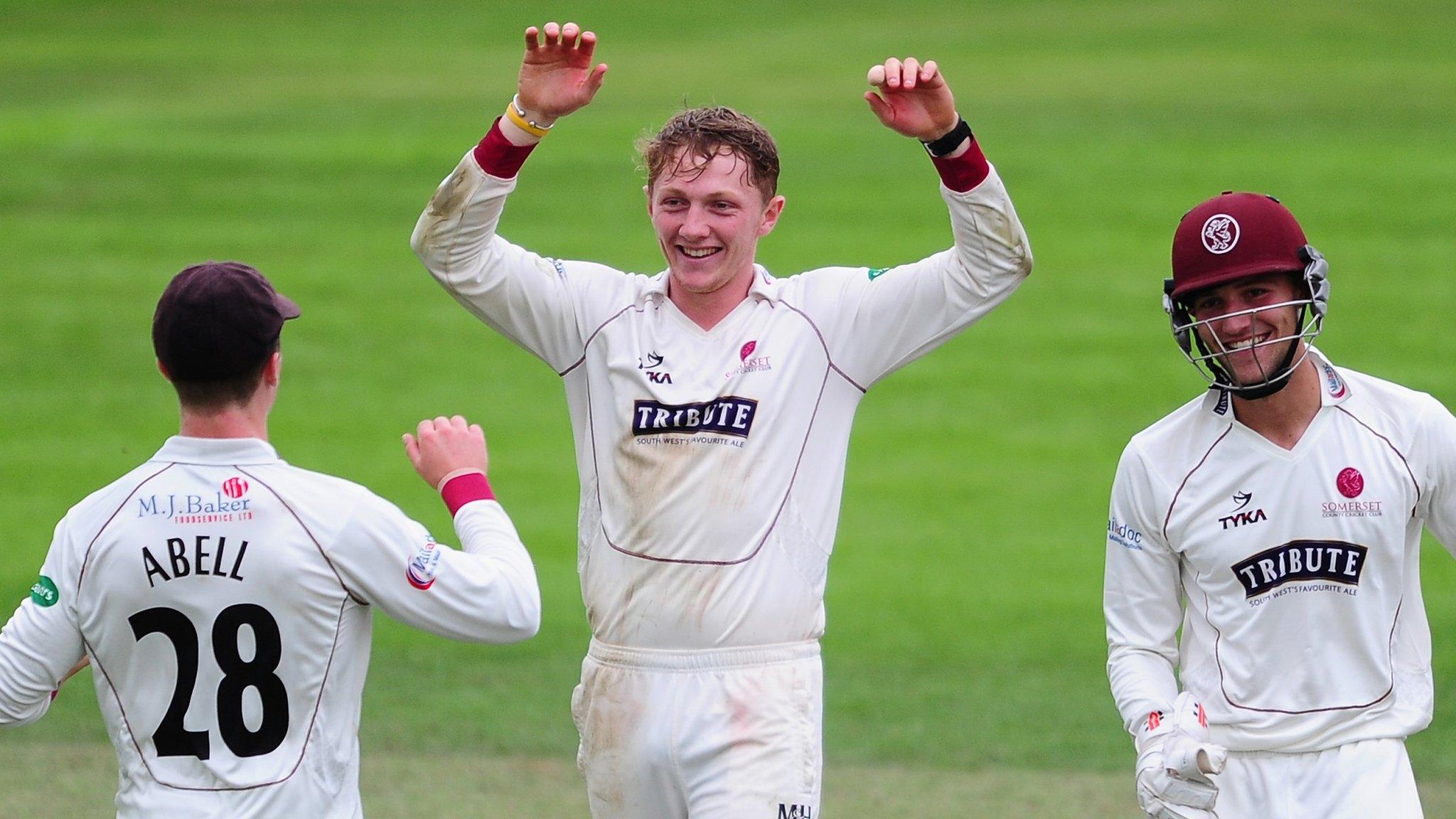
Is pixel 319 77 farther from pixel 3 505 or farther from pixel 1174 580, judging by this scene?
pixel 1174 580

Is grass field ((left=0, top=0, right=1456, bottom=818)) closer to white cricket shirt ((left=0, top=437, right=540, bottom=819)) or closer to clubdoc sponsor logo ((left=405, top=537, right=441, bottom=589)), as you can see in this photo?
white cricket shirt ((left=0, top=437, right=540, bottom=819))

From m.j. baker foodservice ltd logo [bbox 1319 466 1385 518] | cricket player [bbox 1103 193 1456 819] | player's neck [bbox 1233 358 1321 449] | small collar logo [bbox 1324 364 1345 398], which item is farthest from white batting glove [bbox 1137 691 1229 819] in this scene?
small collar logo [bbox 1324 364 1345 398]

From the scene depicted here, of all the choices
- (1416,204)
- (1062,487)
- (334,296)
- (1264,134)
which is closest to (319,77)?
(334,296)

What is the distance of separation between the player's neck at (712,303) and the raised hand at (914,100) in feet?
1.73

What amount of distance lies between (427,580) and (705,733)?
85 centimetres

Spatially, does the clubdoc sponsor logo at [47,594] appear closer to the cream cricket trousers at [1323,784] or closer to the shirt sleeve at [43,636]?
the shirt sleeve at [43,636]

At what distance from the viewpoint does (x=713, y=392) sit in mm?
4395

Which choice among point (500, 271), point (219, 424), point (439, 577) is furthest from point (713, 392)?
point (219, 424)

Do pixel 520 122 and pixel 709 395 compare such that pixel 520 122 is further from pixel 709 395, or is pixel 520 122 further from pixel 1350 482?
pixel 1350 482

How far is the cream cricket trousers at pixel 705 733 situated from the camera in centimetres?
422

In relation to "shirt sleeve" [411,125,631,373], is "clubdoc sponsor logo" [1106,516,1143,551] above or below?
below

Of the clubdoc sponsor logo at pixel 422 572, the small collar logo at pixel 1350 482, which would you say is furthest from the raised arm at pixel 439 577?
the small collar logo at pixel 1350 482

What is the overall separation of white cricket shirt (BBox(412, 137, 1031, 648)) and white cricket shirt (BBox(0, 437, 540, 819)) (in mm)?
644

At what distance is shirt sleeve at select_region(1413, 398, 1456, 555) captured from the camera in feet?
13.8
